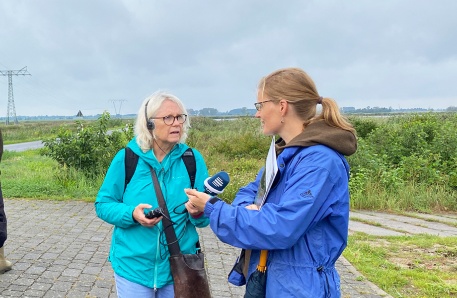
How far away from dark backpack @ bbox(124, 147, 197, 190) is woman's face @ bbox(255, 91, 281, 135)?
26.4 inches

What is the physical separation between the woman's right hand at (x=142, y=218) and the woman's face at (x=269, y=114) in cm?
82

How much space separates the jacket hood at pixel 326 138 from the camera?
198cm

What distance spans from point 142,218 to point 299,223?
973 mm

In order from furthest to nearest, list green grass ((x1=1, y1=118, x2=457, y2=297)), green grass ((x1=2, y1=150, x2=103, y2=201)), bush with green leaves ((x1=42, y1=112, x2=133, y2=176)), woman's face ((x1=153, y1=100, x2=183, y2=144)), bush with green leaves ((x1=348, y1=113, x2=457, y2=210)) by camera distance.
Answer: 1. bush with green leaves ((x1=42, y1=112, x2=133, y2=176))
2. bush with green leaves ((x1=348, y1=113, x2=457, y2=210))
3. green grass ((x1=2, y1=150, x2=103, y2=201))
4. green grass ((x1=1, y1=118, x2=457, y2=297))
5. woman's face ((x1=153, y1=100, x2=183, y2=144))

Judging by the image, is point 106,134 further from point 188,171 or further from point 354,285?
point 188,171

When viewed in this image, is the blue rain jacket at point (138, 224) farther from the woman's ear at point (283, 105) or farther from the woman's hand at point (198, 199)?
the woman's ear at point (283, 105)

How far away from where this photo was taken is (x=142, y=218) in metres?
2.41

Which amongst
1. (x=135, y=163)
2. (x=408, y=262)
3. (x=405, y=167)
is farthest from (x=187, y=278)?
(x=405, y=167)

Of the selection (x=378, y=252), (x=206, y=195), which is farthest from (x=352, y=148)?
(x=378, y=252)

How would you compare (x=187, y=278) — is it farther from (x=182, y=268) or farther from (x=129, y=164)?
(x=129, y=164)

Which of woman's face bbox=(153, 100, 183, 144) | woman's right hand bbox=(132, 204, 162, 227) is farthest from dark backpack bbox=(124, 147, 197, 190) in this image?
woman's right hand bbox=(132, 204, 162, 227)

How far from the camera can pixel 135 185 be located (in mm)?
2594

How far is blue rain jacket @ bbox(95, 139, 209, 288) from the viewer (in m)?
2.54

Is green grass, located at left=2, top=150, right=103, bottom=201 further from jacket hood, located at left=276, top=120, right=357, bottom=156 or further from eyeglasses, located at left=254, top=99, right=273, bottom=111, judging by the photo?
jacket hood, located at left=276, top=120, right=357, bottom=156
